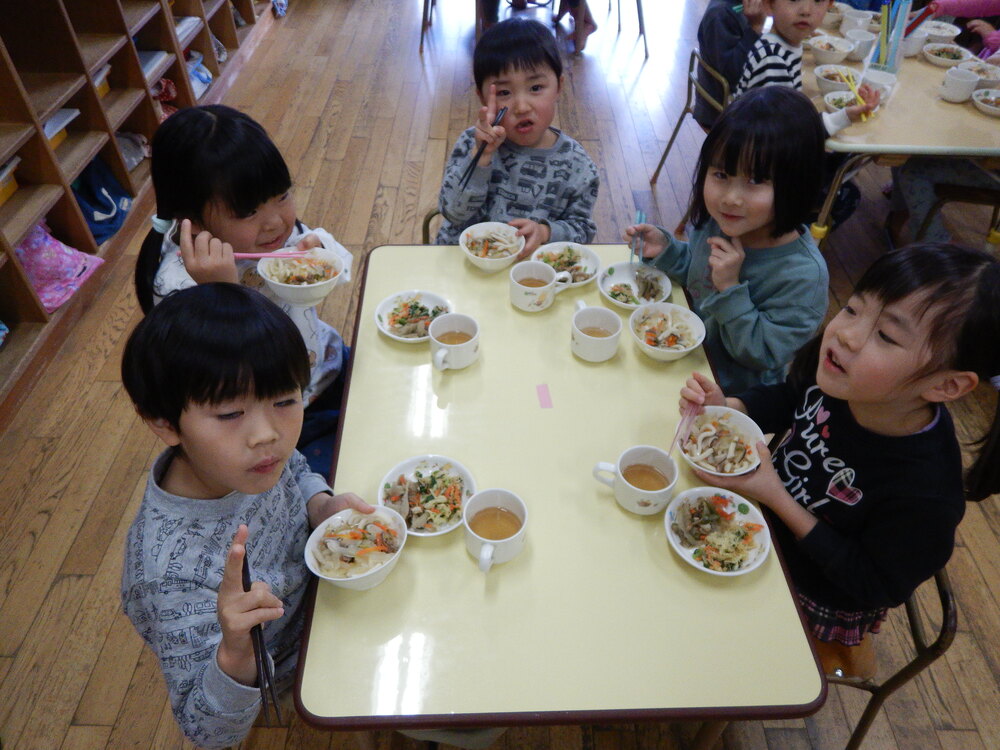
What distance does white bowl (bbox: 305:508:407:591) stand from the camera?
3.42 ft

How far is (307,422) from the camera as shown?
1.77 meters

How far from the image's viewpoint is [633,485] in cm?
122

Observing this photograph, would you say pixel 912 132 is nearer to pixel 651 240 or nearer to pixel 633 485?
pixel 651 240

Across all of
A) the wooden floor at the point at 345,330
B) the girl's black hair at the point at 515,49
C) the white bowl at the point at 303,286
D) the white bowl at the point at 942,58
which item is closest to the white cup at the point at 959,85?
the white bowl at the point at 942,58

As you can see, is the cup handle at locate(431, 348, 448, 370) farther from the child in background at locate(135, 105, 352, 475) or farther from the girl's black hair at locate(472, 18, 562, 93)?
the girl's black hair at locate(472, 18, 562, 93)

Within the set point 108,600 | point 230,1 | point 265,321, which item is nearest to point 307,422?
point 265,321

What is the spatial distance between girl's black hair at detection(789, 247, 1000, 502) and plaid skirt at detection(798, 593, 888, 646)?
577 millimetres

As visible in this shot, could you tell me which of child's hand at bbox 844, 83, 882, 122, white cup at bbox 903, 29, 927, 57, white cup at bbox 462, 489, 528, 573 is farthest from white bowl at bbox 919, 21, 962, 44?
white cup at bbox 462, 489, 528, 573

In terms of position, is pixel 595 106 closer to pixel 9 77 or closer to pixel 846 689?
pixel 9 77

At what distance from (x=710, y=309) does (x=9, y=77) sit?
8.85 feet

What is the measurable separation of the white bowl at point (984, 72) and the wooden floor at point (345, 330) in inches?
37.2

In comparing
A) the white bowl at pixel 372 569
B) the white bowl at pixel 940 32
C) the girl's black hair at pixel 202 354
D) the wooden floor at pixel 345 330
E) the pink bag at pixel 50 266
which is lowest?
the wooden floor at pixel 345 330

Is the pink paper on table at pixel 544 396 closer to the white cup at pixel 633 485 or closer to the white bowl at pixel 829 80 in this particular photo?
the white cup at pixel 633 485

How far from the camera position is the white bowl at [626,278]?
1682mm
